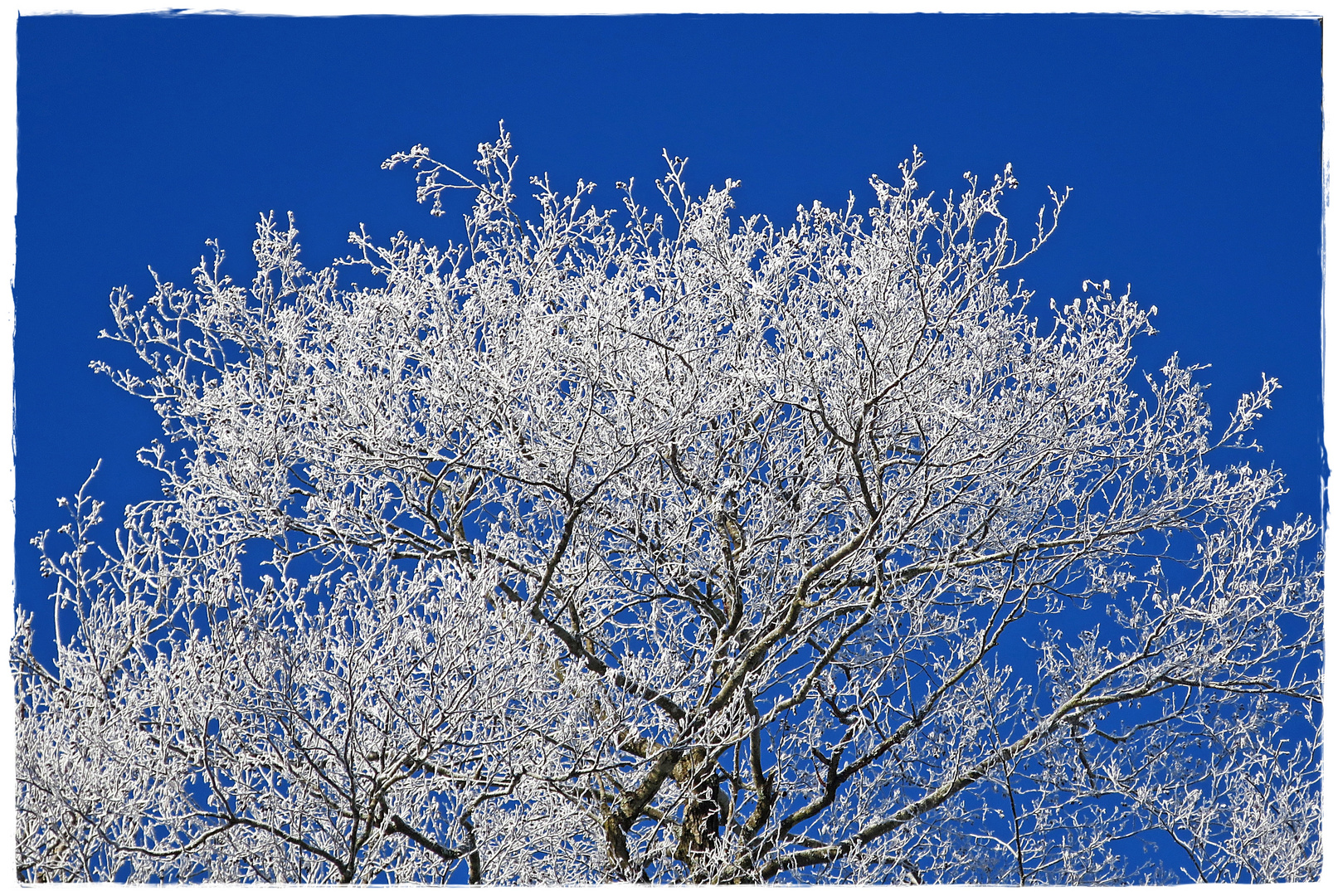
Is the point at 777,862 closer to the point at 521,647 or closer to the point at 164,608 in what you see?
the point at 521,647

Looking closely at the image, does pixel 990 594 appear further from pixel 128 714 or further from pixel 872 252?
pixel 128 714

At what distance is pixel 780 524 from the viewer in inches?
285

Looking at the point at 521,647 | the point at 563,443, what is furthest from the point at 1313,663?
the point at 521,647

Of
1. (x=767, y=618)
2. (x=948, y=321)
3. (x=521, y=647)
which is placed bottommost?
(x=521, y=647)

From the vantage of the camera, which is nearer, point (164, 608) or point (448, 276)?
point (164, 608)

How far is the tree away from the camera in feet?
19.8

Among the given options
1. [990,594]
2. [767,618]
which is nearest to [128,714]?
[767,618]

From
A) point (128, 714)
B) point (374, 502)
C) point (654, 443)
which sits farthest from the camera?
point (374, 502)

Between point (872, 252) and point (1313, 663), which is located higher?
point (872, 252)

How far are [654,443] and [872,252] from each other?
1584 millimetres

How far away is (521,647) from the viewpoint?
467cm

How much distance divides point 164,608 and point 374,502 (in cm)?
194

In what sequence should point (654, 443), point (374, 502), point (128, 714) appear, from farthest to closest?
point (374, 502) → point (654, 443) → point (128, 714)

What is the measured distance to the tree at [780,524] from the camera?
604 centimetres
